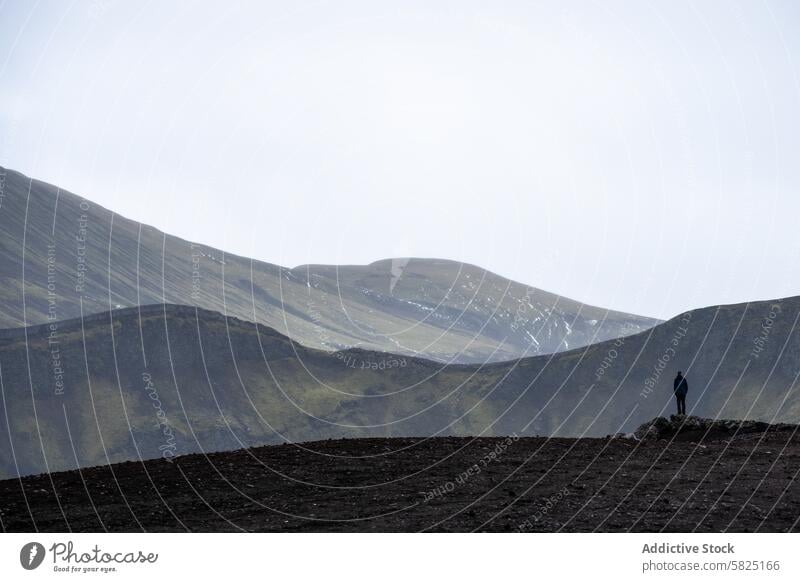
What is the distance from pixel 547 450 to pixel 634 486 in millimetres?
4101

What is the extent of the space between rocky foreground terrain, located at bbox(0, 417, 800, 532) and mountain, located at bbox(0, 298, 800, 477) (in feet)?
324

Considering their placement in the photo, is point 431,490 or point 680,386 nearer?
point 431,490

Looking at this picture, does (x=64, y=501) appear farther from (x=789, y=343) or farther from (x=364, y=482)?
(x=789, y=343)

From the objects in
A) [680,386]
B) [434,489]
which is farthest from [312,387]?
[434,489]

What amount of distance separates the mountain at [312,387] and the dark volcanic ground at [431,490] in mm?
98802

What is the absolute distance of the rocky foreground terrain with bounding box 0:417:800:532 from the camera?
57.3ft

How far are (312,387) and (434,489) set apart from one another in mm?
126073

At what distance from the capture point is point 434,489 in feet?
65.3

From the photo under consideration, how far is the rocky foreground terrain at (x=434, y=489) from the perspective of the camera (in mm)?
17453

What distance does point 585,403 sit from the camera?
5443 inches

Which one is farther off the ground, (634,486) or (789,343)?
(789,343)
